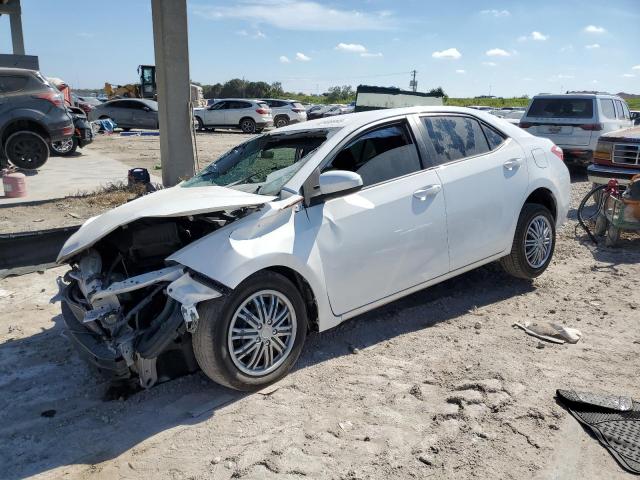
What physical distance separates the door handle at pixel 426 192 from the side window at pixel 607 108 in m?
10.0

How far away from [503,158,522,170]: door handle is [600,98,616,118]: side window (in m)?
8.93

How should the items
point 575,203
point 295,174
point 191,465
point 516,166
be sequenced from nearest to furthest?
1. point 191,465
2. point 295,174
3. point 516,166
4. point 575,203

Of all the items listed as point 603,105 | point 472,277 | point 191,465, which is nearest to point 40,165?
point 472,277

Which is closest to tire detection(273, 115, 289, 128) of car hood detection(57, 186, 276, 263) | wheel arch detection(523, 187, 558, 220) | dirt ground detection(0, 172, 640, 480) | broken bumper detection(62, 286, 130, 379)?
wheel arch detection(523, 187, 558, 220)

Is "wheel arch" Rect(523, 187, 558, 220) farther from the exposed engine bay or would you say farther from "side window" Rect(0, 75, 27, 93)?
"side window" Rect(0, 75, 27, 93)

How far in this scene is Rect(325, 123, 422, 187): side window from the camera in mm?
3967

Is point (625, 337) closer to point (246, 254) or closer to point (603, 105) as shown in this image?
point (246, 254)

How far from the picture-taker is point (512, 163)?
479cm

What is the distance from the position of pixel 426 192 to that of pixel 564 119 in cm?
965

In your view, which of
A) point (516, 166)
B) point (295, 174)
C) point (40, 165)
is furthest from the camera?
point (40, 165)

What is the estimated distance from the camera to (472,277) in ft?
18.0

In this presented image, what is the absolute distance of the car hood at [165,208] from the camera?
3.31 m

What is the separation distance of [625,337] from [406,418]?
214cm

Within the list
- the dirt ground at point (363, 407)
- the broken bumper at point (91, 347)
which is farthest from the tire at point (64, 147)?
Result: the broken bumper at point (91, 347)
